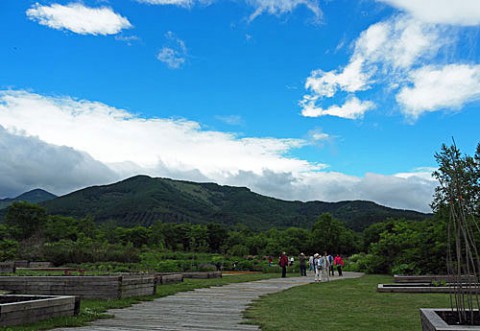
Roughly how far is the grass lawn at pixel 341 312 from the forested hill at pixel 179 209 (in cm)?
10921

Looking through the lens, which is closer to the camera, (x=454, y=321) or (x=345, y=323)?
(x=454, y=321)

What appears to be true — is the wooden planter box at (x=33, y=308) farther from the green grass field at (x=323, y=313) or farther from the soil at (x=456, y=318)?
the soil at (x=456, y=318)

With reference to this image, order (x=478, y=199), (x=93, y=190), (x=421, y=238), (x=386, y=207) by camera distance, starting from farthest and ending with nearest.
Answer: (x=93, y=190) < (x=386, y=207) < (x=421, y=238) < (x=478, y=199)

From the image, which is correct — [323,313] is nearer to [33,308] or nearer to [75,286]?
[33,308]

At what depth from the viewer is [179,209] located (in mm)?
161375

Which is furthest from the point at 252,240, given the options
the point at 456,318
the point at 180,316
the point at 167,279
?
the point at 456,318

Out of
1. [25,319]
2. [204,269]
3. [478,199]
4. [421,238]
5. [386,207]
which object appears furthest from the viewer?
[386,207]

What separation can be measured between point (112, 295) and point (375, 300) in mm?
6821

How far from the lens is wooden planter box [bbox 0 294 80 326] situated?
263 inches

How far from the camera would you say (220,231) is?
2800 inches

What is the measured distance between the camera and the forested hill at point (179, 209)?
143m

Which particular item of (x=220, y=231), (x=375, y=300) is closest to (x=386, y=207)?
(x=220, y=231)

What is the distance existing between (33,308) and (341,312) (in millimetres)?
5950

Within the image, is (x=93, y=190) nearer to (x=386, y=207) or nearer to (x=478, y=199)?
(x=386, y=207)
